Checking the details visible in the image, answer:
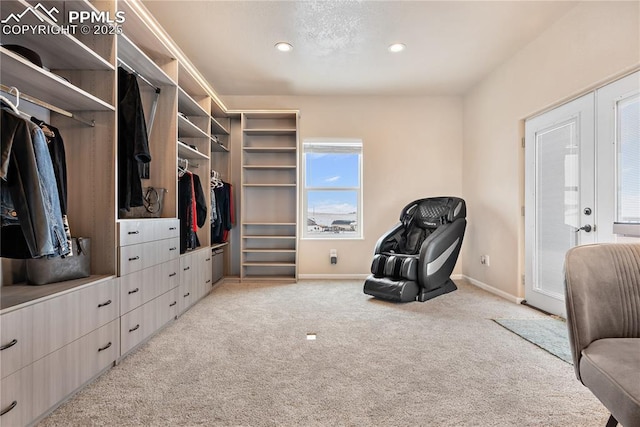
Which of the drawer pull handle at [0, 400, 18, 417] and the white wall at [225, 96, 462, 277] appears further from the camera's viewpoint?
the white wall at [225, 96, 462, 277]

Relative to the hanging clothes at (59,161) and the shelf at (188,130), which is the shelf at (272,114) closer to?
the shelf at (188,130)

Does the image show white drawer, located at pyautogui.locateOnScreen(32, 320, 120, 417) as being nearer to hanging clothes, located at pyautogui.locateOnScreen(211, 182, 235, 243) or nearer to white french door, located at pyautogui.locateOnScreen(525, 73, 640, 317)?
hanging clothes, located at pyautogui.locateOnScreen(211, 182, 235, 243)

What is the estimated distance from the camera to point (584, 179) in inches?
103

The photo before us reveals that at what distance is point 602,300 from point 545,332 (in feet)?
Result: 5.26

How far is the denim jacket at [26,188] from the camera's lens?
4.53 ft

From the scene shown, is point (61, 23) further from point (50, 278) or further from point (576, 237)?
point (576, 237)

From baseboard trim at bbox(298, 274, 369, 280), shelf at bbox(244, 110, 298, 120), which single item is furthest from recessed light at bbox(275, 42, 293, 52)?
baseboard trim at bbox(298, 274, 369, 280)

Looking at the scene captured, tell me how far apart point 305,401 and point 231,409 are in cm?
37

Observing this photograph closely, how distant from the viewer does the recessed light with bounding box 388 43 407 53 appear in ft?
10.6

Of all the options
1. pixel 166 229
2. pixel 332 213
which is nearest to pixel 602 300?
pixel 166 229

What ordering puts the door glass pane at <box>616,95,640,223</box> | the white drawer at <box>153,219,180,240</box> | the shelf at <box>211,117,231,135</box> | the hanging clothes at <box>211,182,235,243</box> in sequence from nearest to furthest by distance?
the door glass pane at <box>616,95,640,223</box>
the white drawer at <box>153,219,180,240</box>
the hanging clothes at <box>211,182,235,243</box>
the shelf at <box>211,117,231,135</box>

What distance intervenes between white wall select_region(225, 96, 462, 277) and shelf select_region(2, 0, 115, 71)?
2.82 m

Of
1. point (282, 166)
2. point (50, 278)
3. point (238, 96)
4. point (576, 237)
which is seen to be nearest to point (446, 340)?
point (576, 237)

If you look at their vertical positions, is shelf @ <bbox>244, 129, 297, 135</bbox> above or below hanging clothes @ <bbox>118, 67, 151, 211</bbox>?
above
